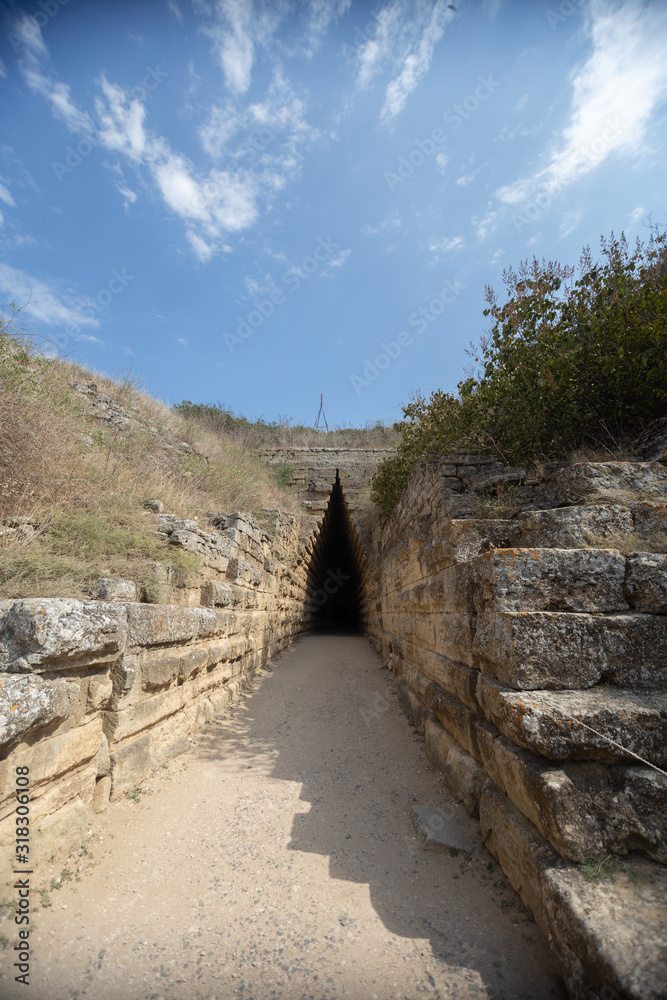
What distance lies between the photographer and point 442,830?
2.49 metres

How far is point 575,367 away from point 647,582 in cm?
239

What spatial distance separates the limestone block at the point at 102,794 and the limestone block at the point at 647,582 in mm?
3212

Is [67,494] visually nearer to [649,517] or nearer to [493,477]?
[493,477]

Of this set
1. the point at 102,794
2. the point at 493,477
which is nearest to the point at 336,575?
the point at 493,477

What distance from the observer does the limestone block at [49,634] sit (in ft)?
7.01

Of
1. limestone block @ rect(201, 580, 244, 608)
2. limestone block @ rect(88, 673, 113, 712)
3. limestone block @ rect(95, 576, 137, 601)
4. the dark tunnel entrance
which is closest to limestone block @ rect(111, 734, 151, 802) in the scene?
limestone block @ rect(88, 673, 113, 712)

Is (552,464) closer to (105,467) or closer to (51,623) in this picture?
(51,623)

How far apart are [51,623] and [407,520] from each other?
424 cm

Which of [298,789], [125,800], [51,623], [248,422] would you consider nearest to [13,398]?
[51,623]

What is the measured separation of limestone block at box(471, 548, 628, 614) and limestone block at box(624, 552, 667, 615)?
41mm

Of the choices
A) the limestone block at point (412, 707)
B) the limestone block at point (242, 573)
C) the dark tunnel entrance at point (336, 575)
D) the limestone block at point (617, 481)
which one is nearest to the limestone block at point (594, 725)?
the limestone block at point (617, 481)

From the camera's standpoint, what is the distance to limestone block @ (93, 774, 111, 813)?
2.57m

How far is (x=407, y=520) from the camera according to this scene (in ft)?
18.6

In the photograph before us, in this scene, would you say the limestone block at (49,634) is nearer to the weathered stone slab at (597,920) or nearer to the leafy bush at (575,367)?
the weathered stone slab at (597,920)
